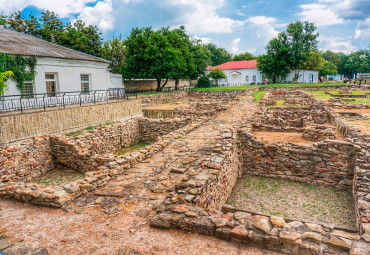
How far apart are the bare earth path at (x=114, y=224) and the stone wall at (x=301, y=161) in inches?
148

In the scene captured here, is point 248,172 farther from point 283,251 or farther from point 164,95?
point 164,95

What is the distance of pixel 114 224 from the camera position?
14.4 feet

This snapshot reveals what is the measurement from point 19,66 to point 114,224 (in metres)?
14.4

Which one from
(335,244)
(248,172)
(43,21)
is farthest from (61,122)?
(43,21)

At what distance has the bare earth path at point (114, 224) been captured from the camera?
3766 mm


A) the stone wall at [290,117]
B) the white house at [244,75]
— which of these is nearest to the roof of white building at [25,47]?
the stone wall at [290,117]

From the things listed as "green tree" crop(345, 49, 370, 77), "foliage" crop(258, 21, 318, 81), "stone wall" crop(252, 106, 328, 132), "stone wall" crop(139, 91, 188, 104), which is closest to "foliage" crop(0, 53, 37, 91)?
"stone wall" crop(139, 91, 188, 104)

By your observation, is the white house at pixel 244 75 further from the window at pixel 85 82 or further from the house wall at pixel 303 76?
the window at pixel 85 82

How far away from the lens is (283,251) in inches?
142

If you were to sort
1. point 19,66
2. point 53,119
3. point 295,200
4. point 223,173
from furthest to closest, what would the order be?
point 19,66 → point 53,119 → point 295,200 → point 223,173

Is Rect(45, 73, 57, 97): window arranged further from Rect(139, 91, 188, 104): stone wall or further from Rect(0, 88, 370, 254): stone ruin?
Rect(139, 91, 188, 104): stone wall

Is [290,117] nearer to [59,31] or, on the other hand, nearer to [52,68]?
[52,68]

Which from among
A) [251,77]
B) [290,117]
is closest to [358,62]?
[251,77]

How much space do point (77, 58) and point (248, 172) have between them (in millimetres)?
14693
